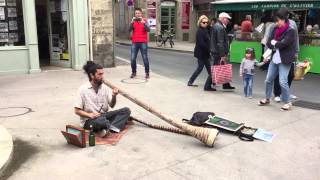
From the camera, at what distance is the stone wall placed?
11.5m

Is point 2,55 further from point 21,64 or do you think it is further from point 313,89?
point 313,89

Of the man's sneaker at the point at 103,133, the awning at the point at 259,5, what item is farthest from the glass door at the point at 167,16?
the man's sneaker at the point at 103,133

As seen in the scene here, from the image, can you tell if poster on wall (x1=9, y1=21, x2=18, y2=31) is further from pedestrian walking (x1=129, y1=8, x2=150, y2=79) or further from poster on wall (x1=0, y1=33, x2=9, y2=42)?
pedestrian walking (x1=129, y1=8, x2=150, y2=79)

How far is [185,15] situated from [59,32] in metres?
16.3

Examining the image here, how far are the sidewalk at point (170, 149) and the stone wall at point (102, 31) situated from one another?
390 cm

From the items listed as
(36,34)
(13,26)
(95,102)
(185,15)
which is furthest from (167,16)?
(95,102)

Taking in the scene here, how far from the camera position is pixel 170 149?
520 cm

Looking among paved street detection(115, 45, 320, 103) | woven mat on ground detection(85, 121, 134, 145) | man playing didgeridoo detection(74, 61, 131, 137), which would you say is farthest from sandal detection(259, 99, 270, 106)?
man playing didgeridoo detection(74, 61, 131, 137)

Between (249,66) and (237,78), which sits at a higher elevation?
(249,66)

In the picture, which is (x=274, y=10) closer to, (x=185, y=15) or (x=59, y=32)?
(x=59, y=32)

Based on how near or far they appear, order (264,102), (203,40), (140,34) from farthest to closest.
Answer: (140,34) → (203,40) → (264,102)

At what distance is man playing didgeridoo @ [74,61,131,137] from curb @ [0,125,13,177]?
926mm

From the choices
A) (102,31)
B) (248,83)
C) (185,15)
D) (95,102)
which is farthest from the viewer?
(185,15)

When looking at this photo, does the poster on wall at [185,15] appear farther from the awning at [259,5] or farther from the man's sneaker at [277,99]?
the man's sneaker at [277,99]
